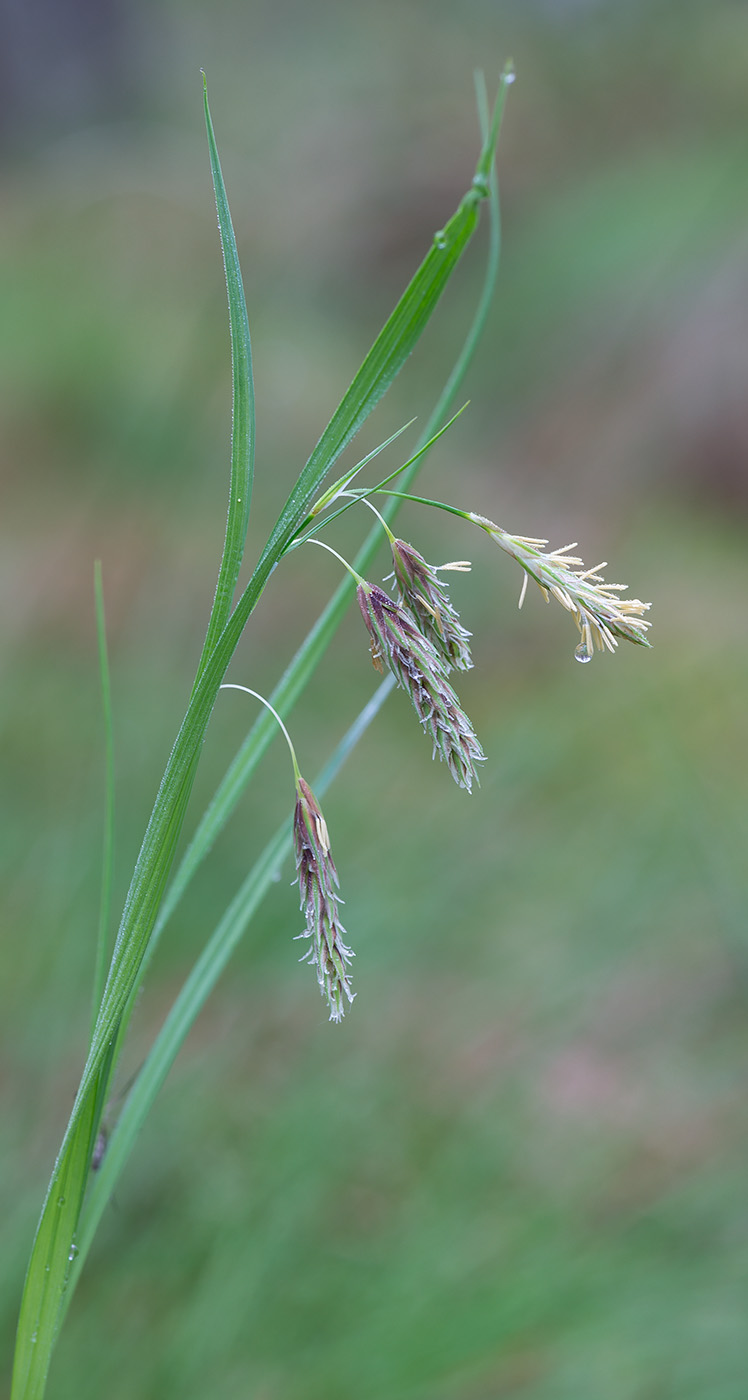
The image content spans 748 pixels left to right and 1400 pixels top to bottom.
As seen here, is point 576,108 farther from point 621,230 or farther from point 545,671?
point 545,671

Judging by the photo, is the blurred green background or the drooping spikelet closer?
the drooping spikelet

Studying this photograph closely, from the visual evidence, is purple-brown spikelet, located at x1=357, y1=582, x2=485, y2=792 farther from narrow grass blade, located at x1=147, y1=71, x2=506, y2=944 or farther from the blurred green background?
the blurred green background

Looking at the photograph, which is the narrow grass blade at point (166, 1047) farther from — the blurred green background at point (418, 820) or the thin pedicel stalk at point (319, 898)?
the blurred green background at point (418, 820)

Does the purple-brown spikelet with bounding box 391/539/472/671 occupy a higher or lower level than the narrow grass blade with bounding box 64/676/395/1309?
higher

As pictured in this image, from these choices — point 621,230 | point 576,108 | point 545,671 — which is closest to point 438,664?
point 545,671

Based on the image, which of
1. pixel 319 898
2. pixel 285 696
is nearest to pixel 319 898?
pixel 319 898

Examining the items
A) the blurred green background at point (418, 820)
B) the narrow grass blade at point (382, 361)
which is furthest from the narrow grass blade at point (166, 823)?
the blurred green background at point (418, 820)

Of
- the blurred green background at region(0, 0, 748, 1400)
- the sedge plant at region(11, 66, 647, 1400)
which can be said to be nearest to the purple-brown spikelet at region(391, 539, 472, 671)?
the sedge plant at region(11, 66, 647, 1400)
